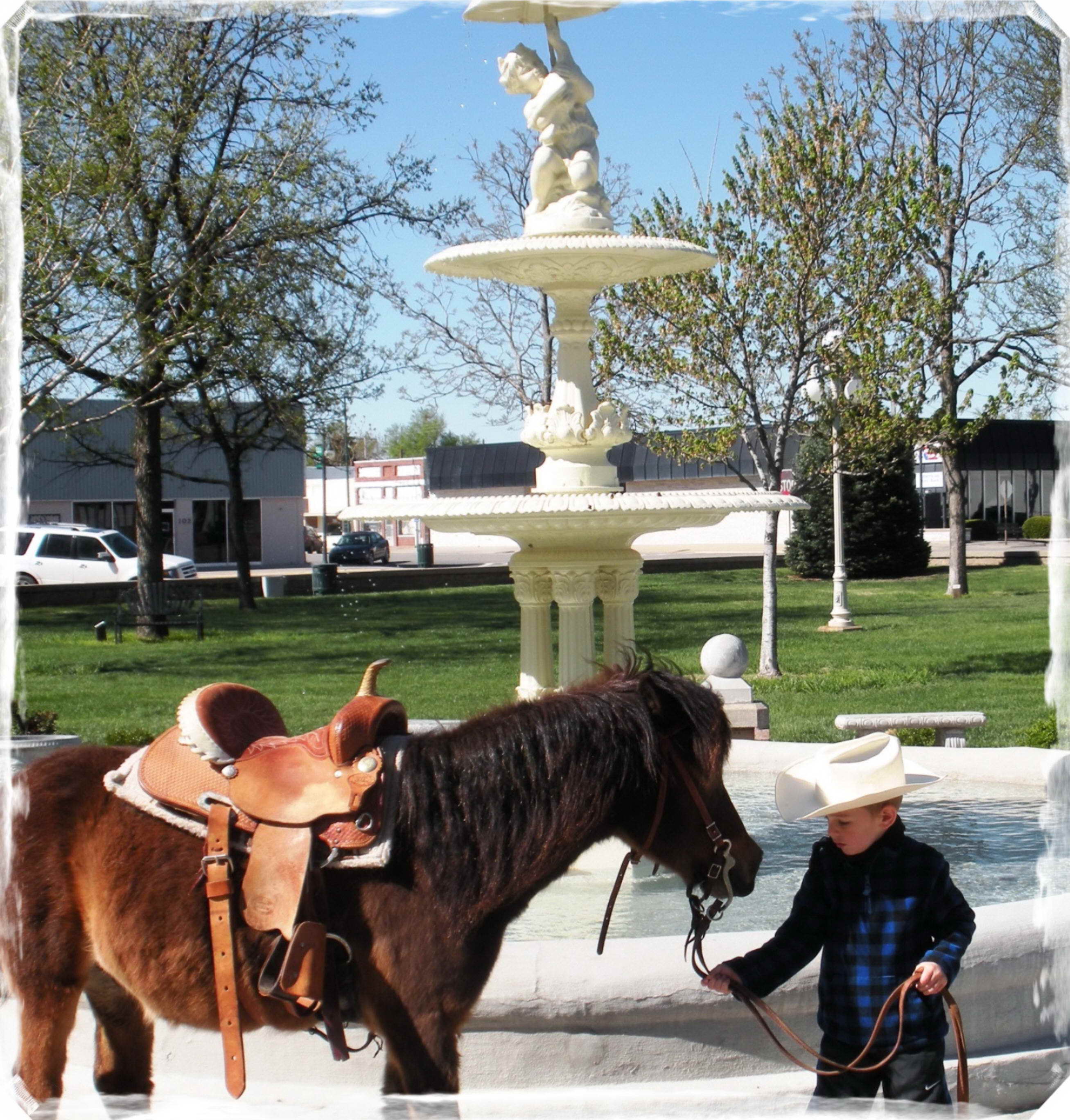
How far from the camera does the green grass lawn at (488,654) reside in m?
15.1

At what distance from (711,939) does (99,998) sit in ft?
6.54

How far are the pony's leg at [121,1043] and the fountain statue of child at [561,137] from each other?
4.92 metres

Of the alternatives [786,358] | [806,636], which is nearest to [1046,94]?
[786,358]

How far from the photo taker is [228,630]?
79.8ft

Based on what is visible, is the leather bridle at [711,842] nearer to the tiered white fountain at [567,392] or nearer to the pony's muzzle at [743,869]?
the pony's muzzle at [743,869]

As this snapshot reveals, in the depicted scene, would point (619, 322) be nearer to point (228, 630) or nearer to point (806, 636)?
point (806, 636)

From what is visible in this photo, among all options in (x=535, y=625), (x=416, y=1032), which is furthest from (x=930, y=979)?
(x=535, y=625)

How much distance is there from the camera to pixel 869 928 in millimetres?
3508

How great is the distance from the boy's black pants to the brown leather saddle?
133 cm

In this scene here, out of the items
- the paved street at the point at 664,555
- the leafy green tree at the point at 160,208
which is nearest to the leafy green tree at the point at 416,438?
the paved street at the point at 664,555

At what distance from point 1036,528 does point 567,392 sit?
128 ft

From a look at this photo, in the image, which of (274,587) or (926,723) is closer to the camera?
(926,723)

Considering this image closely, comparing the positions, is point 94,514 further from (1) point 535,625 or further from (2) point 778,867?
(2) point 778,867

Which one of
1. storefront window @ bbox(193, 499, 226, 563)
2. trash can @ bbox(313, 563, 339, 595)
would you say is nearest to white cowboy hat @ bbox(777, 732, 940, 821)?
trash can @ bbox(313, 563, 339, 595)
